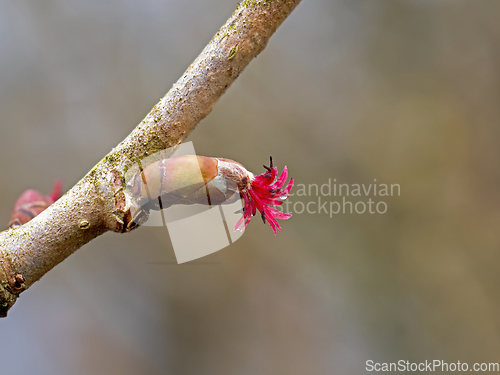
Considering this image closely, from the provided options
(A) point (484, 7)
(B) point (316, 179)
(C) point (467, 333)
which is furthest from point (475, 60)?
(C) point (467, 333)

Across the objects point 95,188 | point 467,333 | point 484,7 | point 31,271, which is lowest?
point 31,271

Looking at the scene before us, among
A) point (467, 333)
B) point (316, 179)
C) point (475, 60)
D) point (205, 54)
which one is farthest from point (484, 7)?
point (205, 54)

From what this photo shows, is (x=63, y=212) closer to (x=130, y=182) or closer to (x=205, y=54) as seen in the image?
(x=130, y=182)

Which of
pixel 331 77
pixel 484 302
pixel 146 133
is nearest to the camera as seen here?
pixel 146 133

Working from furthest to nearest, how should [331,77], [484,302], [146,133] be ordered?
1. [331,77]
2. [484,302]
3. [146,133]

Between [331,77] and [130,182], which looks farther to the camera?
[331,77]

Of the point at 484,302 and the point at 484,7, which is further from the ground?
the point at 484,7
